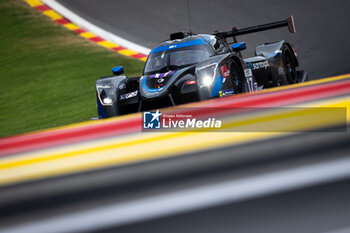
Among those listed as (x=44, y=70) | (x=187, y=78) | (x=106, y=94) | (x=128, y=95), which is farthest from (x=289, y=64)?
(x=44, y=70)

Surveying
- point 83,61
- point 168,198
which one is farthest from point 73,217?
point 83,61

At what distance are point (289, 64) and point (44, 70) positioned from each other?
4700mm

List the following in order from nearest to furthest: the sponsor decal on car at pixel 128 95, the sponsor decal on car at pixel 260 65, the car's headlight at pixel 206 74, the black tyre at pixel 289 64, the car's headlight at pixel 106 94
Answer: the car's headlight at pixel 206 74 → the sponsor decal on car at pixel 128 95 → the car's headlight at pixel 106 94 → the sponsor decal on car at pixel 260 65 → the black tyre at pixel 289 64

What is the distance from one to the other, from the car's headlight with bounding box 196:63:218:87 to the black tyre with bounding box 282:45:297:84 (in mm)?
2283

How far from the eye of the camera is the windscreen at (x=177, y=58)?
5.39 m

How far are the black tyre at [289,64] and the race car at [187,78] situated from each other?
0.74 ft

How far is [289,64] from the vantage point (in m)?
6.88

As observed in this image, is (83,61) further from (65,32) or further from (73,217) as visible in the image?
(73,217)

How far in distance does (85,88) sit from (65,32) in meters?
3.37

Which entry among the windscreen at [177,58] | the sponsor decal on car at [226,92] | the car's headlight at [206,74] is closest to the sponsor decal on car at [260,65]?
the windscreen at [177,58]

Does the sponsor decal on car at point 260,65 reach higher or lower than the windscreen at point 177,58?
lower

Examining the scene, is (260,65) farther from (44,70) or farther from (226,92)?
(44,70)

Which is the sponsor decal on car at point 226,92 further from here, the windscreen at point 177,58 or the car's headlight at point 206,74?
the windscreen at point 177,58

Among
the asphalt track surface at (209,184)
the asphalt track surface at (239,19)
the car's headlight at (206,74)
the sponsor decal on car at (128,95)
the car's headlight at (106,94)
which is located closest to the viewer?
the asphalt track surface at (209,184)
